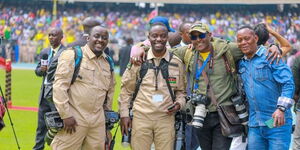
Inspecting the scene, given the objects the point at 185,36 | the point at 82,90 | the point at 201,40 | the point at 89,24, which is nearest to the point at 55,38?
the point at 89,24

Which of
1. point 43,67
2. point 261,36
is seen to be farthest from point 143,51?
point 43,67

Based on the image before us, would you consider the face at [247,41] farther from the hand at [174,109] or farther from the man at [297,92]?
the man at [297,92]

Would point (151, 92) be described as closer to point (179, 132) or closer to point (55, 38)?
point (179, 132)

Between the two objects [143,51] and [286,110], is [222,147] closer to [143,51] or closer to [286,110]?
[286,110]

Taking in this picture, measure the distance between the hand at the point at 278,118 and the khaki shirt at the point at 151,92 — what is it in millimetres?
1260

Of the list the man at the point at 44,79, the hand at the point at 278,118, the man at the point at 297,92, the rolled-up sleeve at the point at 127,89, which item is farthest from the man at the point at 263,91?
the man at the point at 44,79

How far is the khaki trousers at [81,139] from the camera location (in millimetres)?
6836

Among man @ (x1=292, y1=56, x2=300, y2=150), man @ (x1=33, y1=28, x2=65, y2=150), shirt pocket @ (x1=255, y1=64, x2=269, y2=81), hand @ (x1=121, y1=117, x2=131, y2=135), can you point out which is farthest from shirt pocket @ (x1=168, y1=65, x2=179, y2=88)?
man @ (x1=33, y1=28, x2=65, y2=150)

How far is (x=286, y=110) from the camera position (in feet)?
21.3

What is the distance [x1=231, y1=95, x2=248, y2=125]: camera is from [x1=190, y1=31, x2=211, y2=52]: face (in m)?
0.66

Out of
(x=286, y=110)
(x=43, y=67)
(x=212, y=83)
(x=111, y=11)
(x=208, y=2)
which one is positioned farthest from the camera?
(x=111, y=11)

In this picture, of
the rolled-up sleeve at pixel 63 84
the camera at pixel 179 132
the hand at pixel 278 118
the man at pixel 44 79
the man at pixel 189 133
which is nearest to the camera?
the hand at pixel 278 118

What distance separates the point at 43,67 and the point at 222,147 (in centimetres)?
419

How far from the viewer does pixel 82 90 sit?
22.4 ft
